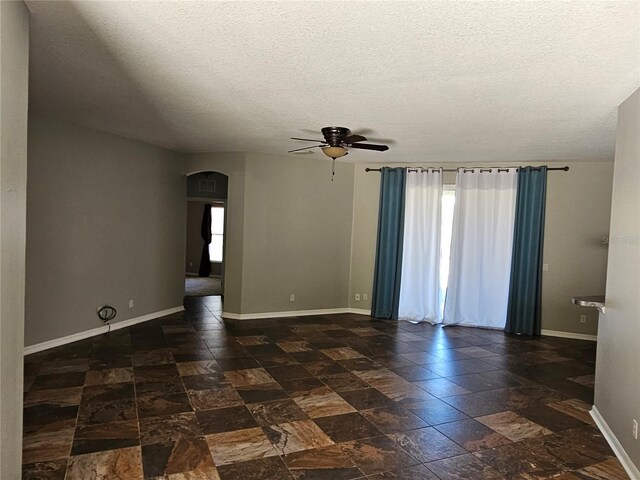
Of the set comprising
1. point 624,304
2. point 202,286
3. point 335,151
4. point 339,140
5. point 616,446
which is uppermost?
point 339,140

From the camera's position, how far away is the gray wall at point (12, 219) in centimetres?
183

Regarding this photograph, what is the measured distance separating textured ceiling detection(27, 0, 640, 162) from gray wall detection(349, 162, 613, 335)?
1589 millimetres

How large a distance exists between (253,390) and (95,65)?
281 centimetres

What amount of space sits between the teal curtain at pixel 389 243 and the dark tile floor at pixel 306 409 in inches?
51.9

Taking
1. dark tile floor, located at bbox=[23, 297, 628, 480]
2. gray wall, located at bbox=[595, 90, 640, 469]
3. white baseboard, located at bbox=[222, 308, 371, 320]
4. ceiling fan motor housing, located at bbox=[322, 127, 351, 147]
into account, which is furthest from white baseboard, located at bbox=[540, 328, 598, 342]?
ceiling fan motor housing, located at bbox=[322, 127, 351, 147]

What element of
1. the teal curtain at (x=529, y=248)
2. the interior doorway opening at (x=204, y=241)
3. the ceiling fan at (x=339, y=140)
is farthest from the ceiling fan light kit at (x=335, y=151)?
the interior doorway opening at (x=204, y=241)

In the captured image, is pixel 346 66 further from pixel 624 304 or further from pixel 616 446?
pixel 616 446

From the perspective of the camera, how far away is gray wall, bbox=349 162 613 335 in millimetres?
5945

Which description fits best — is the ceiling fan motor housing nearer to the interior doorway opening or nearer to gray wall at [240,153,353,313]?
gray wall at [240,153,353,313]

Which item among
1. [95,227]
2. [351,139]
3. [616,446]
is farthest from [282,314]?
[616,446]

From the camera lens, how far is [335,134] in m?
4.20

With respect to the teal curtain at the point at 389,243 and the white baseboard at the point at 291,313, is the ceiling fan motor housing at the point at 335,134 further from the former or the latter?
the white baseboard at the point at 291,313

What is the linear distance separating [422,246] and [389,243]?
0.51m

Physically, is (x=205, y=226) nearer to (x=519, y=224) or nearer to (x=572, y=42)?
(x=519, y=224)
